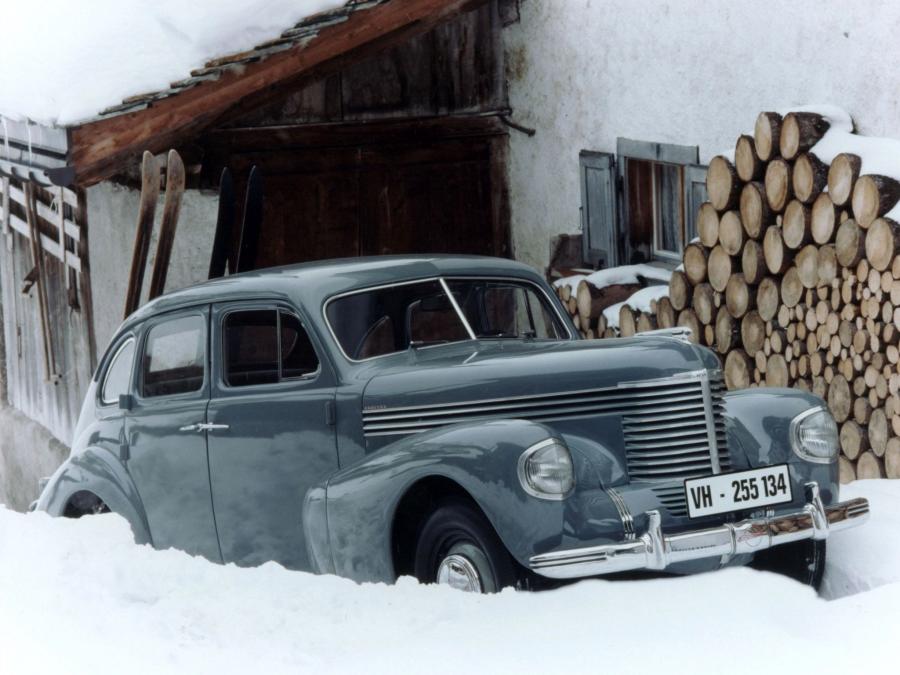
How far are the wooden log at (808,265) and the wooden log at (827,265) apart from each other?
1.0 inches

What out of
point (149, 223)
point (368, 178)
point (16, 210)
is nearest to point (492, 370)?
point (149, 223)

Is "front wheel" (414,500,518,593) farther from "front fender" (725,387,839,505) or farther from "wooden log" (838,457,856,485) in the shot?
"wooden log" (838,457,856,485)

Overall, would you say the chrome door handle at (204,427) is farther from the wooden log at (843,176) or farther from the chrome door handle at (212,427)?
the wooden log at (843,176)

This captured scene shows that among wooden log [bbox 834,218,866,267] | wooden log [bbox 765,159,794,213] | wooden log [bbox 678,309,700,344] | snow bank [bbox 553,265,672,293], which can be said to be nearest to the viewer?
wooden log [bbox 834,218,866,267]

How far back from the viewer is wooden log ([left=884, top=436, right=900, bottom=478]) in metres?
6.47

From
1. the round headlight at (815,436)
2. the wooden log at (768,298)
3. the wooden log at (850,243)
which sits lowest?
the round headlight at (815,436)

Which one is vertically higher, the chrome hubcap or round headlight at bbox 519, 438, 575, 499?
round headlight at bbox 519, 438, 575, 499

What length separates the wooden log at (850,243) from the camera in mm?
6566

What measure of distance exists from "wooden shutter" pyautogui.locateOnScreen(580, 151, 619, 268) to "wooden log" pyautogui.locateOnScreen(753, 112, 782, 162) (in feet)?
9.17

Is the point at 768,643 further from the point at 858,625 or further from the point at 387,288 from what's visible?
the point at 387,288

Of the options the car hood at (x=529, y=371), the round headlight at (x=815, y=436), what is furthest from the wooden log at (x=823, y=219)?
the car hood at (x=529, y=371)

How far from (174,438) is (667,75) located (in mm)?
4696

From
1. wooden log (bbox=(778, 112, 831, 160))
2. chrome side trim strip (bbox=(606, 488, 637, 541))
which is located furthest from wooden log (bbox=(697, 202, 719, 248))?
chrome side trim strip (bbox=(606, 488, 637, 541))

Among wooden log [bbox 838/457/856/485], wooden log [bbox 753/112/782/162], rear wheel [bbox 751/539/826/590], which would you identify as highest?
wooden log [bbox 753/112/782/162]
